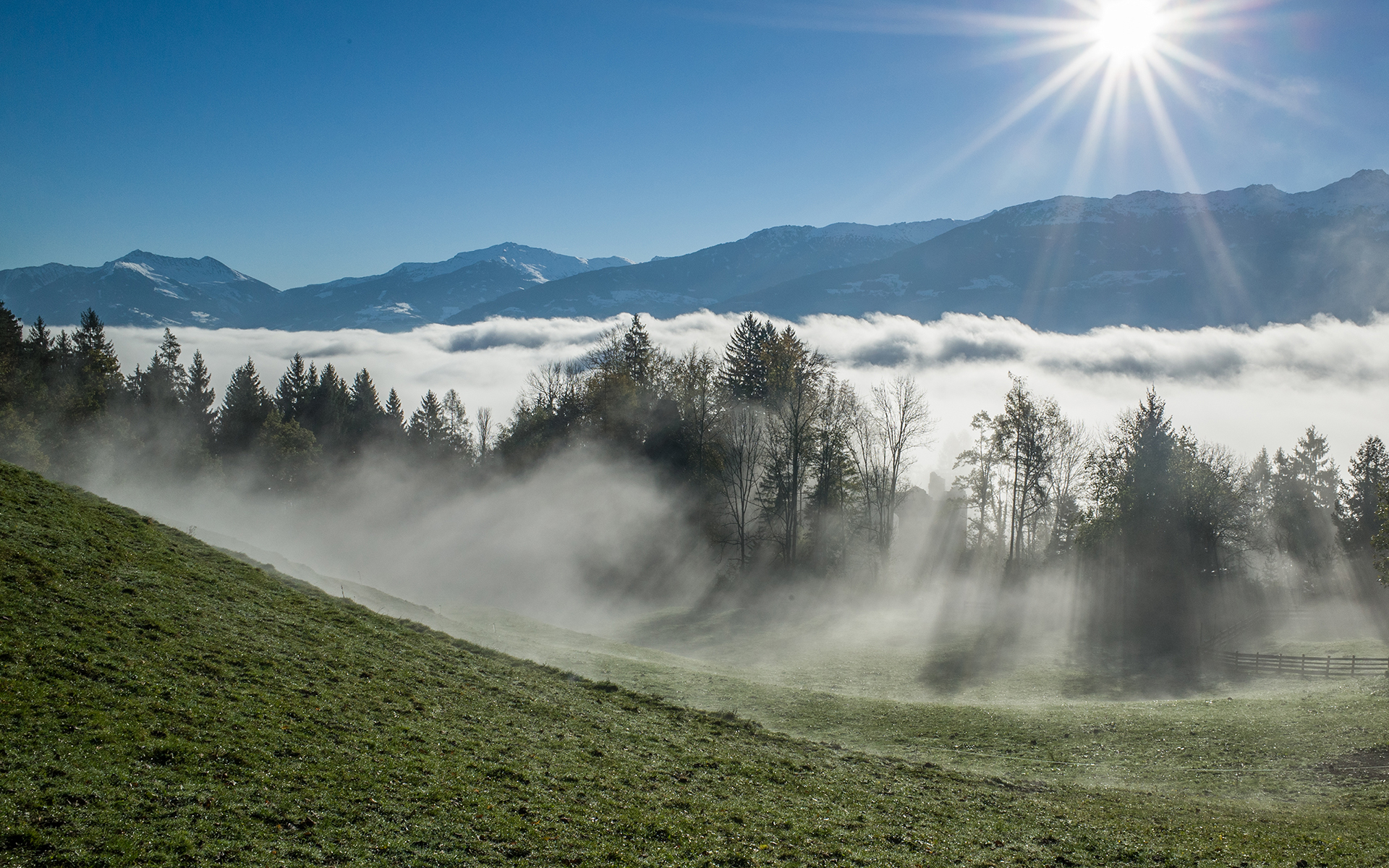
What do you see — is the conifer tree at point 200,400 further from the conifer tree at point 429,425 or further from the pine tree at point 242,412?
the conifer tree at point 429,425

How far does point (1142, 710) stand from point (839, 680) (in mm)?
12389

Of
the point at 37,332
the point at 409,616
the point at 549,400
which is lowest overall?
the point at 409,616

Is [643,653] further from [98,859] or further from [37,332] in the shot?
[37,332]

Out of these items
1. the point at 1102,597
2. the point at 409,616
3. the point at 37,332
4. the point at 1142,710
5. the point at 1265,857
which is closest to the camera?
the point at 1265,857

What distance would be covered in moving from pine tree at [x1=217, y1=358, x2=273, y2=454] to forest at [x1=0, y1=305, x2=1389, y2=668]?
2.02 ft

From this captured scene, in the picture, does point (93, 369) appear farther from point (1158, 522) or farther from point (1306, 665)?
point (1306, 665)

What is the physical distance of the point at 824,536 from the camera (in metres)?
60.0

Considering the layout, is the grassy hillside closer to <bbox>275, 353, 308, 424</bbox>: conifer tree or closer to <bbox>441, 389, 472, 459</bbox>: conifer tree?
<bbox>275, 353, 308, 424</bbox>: conifer tree

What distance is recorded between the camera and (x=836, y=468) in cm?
6134

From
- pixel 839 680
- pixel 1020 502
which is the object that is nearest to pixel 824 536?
pixel 1020 502

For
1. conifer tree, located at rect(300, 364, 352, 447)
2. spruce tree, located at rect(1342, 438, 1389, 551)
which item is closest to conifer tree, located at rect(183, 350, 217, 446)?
conifer tree, located at rect(300, 364, 352, 447)

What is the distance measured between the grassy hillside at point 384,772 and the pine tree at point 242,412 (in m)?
68.8

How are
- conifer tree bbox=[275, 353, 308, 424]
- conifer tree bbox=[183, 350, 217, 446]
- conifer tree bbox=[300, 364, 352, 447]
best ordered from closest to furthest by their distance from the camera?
conifer tree bbox=[183, 350, 217, 446]
conifer tree bbox=[300, 364, 352, 447]
conifer tree bbox=[275, 353, 308, 424]

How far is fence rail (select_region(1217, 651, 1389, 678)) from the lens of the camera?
113 ft
